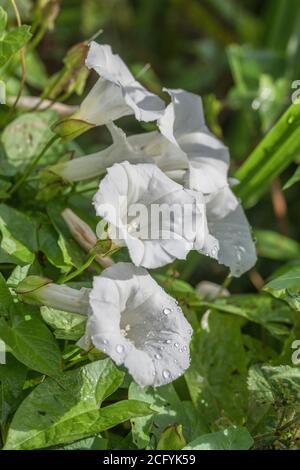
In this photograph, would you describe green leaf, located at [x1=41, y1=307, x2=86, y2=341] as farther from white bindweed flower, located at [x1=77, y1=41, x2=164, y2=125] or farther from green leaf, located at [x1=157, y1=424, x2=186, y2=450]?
white bindweed flower, located at [x1=77, y1=41, x2=164, y2=125]

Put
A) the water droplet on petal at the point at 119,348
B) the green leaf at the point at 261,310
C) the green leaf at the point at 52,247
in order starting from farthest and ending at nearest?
the green leaf at the point at 261,310 → the green leaf at the point at 52,247 → the water droplet on petal at the point at 119,348

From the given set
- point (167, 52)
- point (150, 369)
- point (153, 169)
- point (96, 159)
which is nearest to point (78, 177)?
point (96, 159)

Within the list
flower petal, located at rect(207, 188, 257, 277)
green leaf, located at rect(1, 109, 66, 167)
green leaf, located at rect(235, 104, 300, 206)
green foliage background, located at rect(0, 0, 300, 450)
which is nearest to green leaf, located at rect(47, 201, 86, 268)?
green foliage background, located at rect(0, 0, 300, 450)

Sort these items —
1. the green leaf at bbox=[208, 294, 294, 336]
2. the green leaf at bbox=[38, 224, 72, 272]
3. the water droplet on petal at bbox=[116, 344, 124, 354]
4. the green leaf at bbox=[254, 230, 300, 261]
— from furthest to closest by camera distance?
1. the green leaf at bbox=[254, 230, 300, 261]
2. the green leaf at bbox=[208, 294, 294, 336]
3. the green leaf at bbox=[38, 224, 72, 272]
4. the water droplet on petal at bbox=[116, 344, 124, 354]

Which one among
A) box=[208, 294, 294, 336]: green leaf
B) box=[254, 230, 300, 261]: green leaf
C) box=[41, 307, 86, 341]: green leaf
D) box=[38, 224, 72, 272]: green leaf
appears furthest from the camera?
box=[254, 230, 300, 261]: green leaf

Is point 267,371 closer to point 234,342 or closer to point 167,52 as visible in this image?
point 234,342

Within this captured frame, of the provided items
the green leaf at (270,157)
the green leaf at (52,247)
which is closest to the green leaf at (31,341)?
the green leaf at (52,247)

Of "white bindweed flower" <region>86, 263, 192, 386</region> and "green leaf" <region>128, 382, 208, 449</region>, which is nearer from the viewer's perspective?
"white bindweed flower" <region>86, 263, 192, 386</region>

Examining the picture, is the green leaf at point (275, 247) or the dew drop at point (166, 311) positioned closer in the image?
the dew drop at point (166, 311)

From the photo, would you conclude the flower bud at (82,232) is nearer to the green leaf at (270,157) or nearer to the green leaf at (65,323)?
the green leaf at (65,323)
